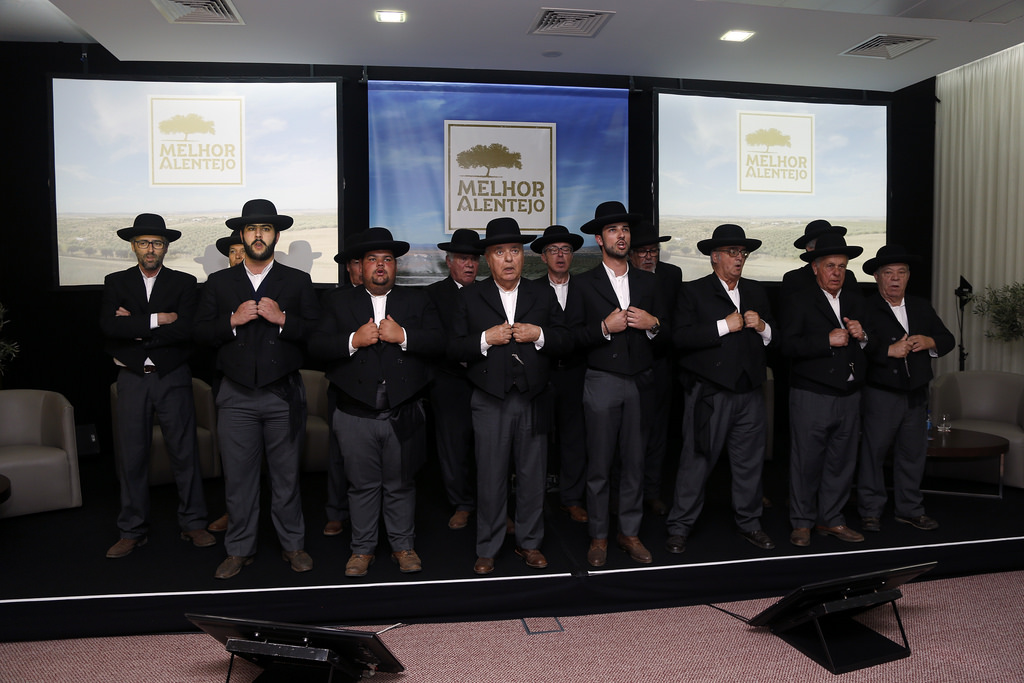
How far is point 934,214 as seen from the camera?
25.0 ft

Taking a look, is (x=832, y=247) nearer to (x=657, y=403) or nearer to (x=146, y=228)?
(x=657, y=403)

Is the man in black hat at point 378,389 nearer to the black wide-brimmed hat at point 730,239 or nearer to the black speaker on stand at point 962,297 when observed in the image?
the black wide-brimmed hat at point 730,239

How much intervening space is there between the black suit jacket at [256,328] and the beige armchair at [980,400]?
4669 mm

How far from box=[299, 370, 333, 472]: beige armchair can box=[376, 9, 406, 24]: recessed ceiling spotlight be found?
2.60 metres

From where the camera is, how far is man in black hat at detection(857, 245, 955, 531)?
14.0 ft

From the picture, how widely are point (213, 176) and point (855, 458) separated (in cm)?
532

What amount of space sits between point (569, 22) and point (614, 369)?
291 cm

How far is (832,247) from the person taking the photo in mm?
4047

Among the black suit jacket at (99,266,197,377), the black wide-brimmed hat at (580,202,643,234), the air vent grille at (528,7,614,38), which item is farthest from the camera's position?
the air vent grille at (528,7,614,38)

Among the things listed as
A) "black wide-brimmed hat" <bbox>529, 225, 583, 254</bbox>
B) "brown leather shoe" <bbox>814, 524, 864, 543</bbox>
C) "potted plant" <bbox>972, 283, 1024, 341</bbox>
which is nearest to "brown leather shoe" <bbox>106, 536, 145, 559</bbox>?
"black wide-brimmed hat" <bbox>529, 225, 583, 254</bbox>

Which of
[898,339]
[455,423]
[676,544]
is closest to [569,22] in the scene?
[455,423]

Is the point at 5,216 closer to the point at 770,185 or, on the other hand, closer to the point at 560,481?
the point at 560,481

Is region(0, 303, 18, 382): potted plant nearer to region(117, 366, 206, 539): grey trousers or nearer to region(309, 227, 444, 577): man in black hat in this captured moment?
region(117, 366, 206, 539): grey trousers

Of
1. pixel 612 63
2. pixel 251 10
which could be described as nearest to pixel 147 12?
pixel 251 10
